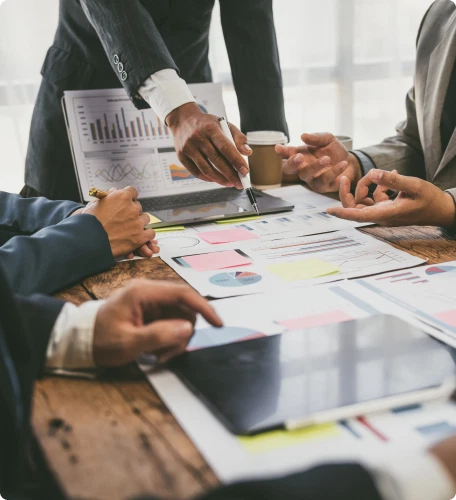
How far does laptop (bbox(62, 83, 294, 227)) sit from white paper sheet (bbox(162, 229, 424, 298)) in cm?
29

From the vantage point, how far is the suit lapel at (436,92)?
1484 millimetres

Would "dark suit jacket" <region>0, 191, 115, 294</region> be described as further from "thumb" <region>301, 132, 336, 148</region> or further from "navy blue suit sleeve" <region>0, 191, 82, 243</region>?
"thumb" <region>301, 132, 336, 148</region>

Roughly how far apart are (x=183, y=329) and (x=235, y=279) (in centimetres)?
31

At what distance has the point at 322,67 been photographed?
335 cm

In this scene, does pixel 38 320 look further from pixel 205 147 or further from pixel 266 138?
pixel 266 138

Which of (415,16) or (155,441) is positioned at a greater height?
(415,16)

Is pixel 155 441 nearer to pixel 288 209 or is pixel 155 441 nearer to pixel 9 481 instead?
pixel 9 481

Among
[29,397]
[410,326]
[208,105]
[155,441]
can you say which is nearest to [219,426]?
[155,441]

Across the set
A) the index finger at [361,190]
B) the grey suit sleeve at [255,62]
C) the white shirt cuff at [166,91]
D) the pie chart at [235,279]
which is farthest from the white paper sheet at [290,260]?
the grey suit sleeve at [255,62]

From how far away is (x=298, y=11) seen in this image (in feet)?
10.3

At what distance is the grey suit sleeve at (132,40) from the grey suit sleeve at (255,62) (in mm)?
455

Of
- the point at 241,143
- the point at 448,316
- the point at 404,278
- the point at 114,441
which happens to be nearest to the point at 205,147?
the point at 241,143

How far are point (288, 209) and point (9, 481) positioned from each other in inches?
37.6

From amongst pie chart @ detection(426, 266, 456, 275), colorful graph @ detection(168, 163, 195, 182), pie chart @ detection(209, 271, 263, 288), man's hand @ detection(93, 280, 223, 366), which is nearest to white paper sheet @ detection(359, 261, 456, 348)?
pie chart @ detection(426, 266, 456, 275)
